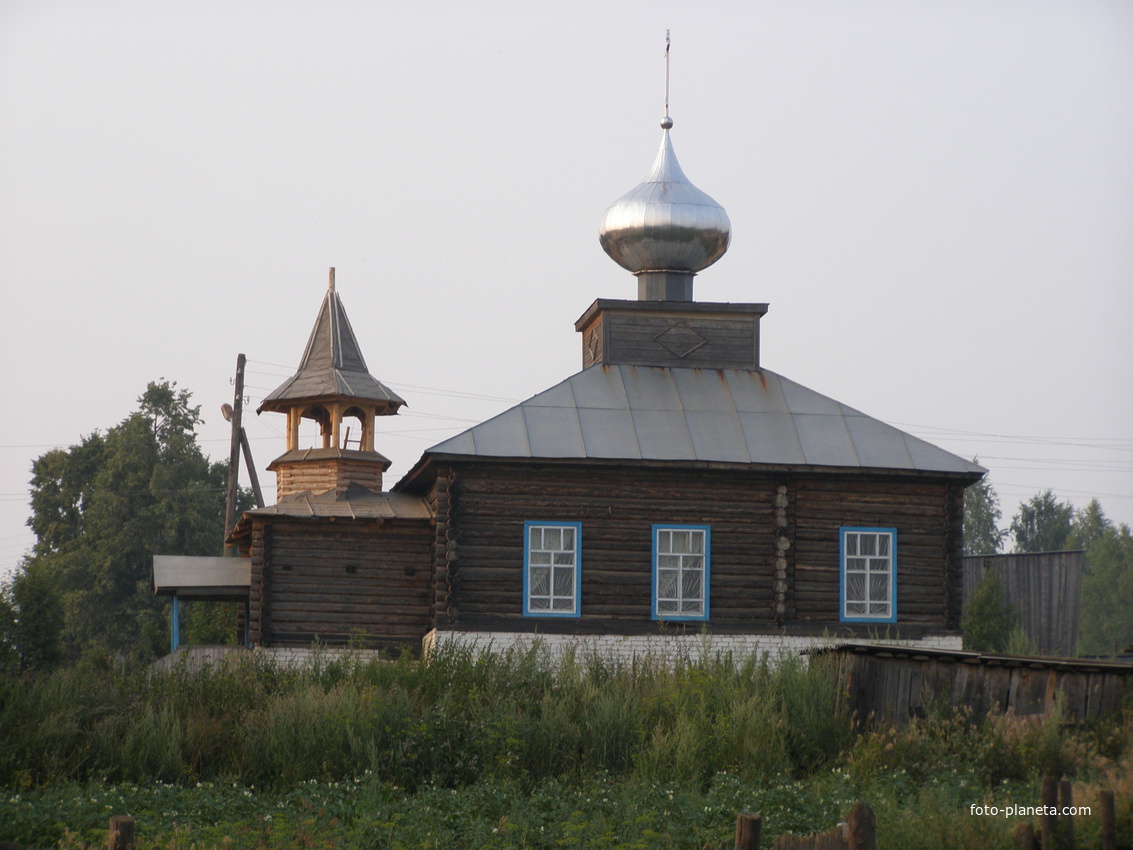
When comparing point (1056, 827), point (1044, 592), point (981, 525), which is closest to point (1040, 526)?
point (981, 525)

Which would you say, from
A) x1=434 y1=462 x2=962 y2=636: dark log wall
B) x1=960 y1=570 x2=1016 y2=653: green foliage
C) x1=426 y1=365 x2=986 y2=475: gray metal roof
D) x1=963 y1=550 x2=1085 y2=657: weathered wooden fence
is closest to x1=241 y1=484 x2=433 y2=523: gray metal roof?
x1=434 y1=462 x2=962 y2=636: dark log wall

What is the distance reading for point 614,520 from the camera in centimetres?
2097

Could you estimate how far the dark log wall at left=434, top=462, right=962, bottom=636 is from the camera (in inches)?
812

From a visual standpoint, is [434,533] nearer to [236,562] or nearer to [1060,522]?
[236,562]

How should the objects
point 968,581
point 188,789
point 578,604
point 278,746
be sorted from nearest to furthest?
1. point 188,789
2. point 278,746
3. point 578,604
4. point 968,581

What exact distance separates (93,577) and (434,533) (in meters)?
23.4

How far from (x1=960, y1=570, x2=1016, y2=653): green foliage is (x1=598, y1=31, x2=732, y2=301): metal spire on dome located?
8.02 metres

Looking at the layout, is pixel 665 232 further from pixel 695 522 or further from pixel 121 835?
pixel 121 835

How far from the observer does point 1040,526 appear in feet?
206

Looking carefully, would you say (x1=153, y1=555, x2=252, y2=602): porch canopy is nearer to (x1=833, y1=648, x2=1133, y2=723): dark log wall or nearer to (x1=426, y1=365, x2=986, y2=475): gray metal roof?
(x1=426, y1=365, x2=986, y2=475): gray metal roof

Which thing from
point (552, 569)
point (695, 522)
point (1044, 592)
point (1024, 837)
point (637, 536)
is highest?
point (695, 522)

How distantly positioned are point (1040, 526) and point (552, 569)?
46.7 metres

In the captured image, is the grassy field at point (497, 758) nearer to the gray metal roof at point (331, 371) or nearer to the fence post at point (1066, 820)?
the fence post at point (1066, 820)

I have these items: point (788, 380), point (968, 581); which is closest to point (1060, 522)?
point (968, 581)
